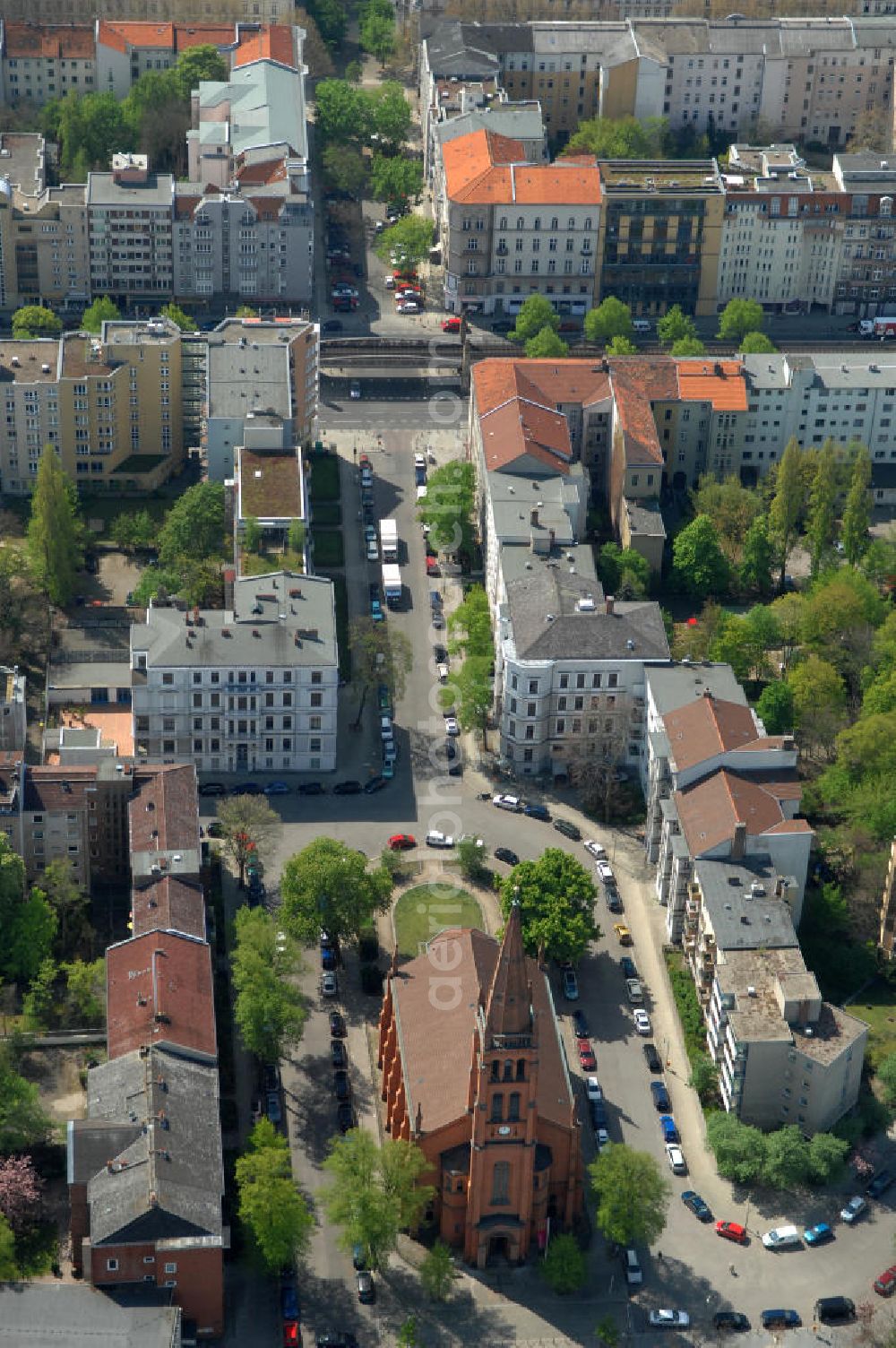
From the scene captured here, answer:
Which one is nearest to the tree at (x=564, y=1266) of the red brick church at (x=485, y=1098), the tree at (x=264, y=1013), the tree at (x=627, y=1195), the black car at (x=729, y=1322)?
the red brick church at (x=485, y=1098)

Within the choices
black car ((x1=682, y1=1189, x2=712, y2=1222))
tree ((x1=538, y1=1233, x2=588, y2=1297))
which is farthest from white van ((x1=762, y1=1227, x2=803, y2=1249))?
tree ((x1=538, y1=1233, x2=588, y2=1297))

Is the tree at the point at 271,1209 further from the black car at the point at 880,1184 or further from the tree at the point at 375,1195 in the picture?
the black car at the point at 880,1184

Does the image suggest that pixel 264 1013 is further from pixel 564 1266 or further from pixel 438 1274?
pixel 564 1266

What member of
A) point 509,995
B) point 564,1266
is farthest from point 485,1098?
point 564,1266

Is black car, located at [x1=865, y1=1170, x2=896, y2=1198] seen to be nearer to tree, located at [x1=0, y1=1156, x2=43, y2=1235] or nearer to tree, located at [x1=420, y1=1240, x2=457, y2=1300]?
tree, located at [x1=420, y1=1240, x2=457, y2=1300]

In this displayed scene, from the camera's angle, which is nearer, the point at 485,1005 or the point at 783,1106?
the point at 485,1005

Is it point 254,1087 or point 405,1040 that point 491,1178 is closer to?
point 405,1040

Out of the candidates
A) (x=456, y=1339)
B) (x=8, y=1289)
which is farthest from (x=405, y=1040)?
(x=8, y=1289)
